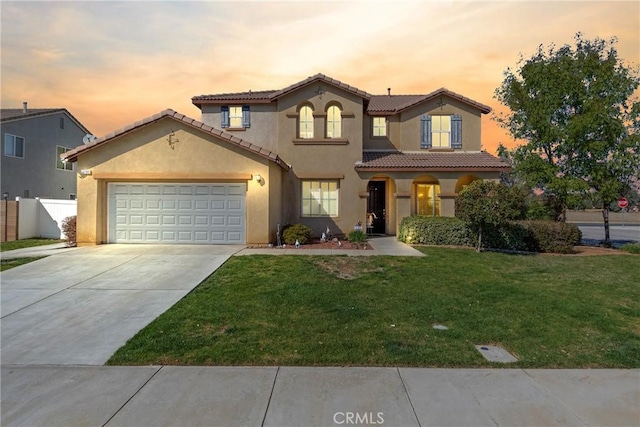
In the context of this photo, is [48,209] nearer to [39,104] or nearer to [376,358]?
[39,104]

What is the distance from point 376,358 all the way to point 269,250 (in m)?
8.18

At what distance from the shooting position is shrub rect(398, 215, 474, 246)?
1436 centimetres

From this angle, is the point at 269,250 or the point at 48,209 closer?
the point at 269,250

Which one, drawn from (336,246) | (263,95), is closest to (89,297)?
(336,246)

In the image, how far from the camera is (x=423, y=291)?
320 inches

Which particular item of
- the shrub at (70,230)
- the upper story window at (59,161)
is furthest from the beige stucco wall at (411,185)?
the upper story window at (59,161)

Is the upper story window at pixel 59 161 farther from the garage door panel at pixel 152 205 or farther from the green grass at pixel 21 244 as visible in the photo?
the garage door panel at pixel 152 205

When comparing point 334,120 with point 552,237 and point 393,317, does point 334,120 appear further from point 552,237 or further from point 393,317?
point 393,317

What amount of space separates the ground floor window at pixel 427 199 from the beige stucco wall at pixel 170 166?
8836mm

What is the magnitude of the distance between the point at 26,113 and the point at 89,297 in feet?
76.8

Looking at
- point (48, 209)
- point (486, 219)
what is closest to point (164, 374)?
point (486, 219)

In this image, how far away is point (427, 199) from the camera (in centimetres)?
1894

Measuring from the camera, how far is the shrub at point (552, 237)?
14055mm

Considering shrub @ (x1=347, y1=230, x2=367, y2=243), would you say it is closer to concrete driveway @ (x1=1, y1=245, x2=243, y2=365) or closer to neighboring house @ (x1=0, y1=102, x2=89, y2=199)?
concrete driveway @ (x1=1, y1=245, x2=243, y2=365)
